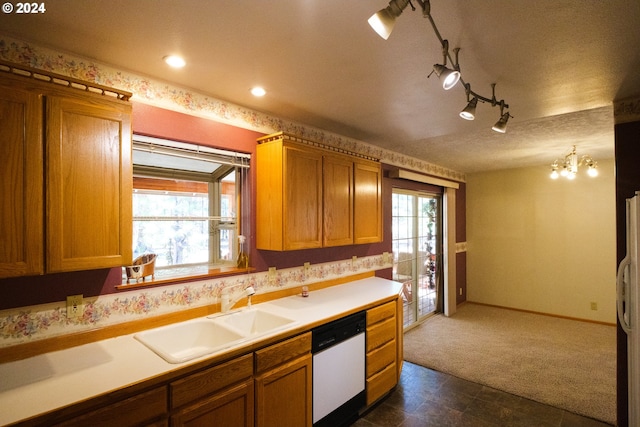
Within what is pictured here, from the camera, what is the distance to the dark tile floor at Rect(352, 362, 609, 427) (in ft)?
8.53

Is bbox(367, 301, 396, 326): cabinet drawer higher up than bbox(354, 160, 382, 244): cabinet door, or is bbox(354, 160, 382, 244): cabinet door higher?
bbox(354, 160, 382, 244): cabinet door

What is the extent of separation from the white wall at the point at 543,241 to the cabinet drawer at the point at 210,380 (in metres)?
5.60

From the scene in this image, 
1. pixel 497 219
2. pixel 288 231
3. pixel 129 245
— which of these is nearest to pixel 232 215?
pixel 288 231

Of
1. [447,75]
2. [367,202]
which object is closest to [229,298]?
[367,202]

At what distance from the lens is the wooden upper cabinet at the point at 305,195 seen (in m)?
2.53

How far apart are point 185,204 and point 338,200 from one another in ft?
4.36

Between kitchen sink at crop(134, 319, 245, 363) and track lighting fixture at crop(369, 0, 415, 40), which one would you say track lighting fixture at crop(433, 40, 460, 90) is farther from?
kitchen sink at crop(134, 319, 245, 363)

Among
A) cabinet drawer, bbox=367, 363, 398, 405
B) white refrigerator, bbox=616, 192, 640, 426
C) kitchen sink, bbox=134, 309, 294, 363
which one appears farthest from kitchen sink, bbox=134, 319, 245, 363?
white refrigerator, bbox=616, 192, 640, 426

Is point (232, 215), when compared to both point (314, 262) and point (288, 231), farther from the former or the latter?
point (314, 262)

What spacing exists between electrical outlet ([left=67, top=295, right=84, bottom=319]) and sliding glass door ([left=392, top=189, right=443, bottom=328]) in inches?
138

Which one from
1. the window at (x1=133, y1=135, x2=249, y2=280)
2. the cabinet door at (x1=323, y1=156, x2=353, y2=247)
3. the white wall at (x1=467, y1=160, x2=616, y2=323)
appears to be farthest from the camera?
the white wall at (x1=467, y1=160, x2=616, y2=323)

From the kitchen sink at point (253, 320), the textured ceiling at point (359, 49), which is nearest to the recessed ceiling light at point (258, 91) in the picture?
the textured ceiling at point (359, 49)

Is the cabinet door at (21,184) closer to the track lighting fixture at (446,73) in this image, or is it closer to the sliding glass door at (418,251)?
the track lighting fixture at (446,73)

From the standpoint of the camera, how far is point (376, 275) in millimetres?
3945
